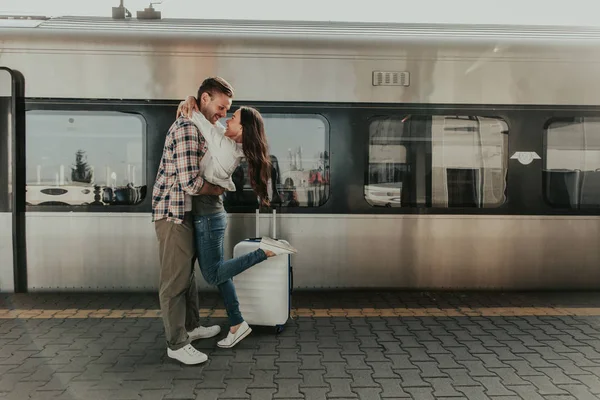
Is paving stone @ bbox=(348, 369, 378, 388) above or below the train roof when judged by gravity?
below

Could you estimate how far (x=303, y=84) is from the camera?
18.0 ft

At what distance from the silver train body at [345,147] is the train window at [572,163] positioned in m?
0.02

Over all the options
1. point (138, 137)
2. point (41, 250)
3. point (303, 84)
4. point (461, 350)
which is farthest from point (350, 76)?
point (41, 250)

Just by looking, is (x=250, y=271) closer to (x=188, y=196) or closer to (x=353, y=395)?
(x=188, y=196)

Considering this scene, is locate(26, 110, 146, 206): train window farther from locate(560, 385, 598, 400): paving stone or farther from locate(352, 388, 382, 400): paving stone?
locate(560, 385, 598, 400): paving stone

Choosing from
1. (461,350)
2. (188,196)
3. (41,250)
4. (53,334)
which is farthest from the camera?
(41,250)

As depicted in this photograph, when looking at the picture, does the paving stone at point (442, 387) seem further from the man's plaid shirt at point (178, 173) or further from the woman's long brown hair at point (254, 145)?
the man's plaid shirt at point (178, 173)

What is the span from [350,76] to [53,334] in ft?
12.1

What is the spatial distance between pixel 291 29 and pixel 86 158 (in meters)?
2.54

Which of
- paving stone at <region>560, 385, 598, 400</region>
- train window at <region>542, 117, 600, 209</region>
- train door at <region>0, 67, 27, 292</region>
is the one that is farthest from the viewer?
train window at <region>542, 117, 600, 209</region>

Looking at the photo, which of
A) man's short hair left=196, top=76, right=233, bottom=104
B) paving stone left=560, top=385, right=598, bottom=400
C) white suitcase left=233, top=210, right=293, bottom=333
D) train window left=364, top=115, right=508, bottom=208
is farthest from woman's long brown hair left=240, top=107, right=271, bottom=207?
paving stone left=560, top=385, right=598, bottom=400

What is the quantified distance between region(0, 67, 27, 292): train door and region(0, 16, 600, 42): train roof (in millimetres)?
670

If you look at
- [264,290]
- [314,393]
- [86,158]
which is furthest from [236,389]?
[86,158]

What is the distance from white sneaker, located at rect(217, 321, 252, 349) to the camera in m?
4.26
